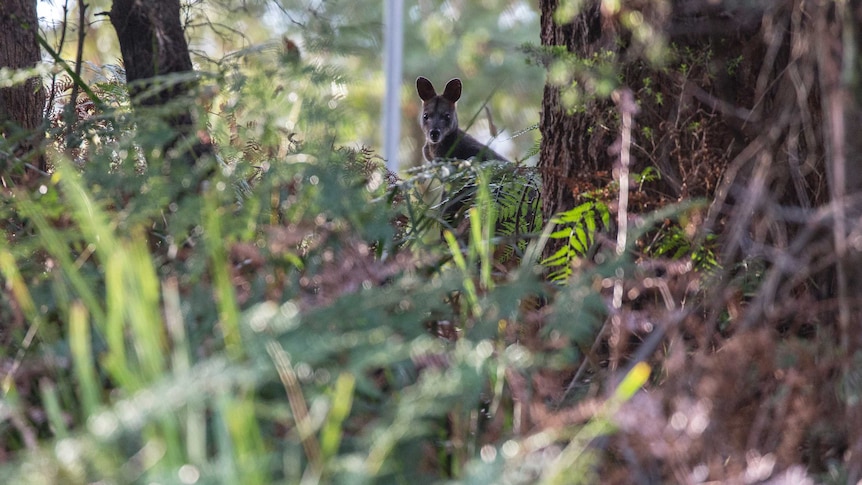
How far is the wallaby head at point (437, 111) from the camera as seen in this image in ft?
25.6

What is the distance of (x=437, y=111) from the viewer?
7992mm

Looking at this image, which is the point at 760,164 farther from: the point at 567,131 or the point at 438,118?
the point at 438,118

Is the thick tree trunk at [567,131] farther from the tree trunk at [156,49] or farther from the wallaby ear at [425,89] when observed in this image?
the wallaby ear at [425,89]

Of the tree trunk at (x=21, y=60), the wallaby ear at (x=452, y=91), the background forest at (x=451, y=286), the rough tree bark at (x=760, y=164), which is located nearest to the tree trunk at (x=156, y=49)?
the background forest at (x=451, y=286)

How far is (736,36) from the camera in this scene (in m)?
2.89

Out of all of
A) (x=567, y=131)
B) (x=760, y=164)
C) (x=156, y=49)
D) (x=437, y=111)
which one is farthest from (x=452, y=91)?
(x=760, y=164)

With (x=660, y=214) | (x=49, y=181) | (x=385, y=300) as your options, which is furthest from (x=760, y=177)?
(x=49, y=181)

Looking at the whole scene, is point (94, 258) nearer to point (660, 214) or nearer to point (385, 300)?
point (385, 300)

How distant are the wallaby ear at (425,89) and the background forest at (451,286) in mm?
4316

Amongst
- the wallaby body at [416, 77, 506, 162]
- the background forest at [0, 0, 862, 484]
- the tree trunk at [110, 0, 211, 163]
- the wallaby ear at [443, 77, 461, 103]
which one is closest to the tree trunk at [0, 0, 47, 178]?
the background forest at [0, 0, 862, 484]

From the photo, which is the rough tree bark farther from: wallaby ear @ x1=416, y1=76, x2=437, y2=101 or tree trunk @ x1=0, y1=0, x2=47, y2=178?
wallaby ear @ x1=416, y1=76, x2=437, y2=101

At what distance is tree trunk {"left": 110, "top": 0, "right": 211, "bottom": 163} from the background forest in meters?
0.01

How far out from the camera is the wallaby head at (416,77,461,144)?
25.6 ft

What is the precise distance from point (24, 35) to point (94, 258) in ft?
6.46
